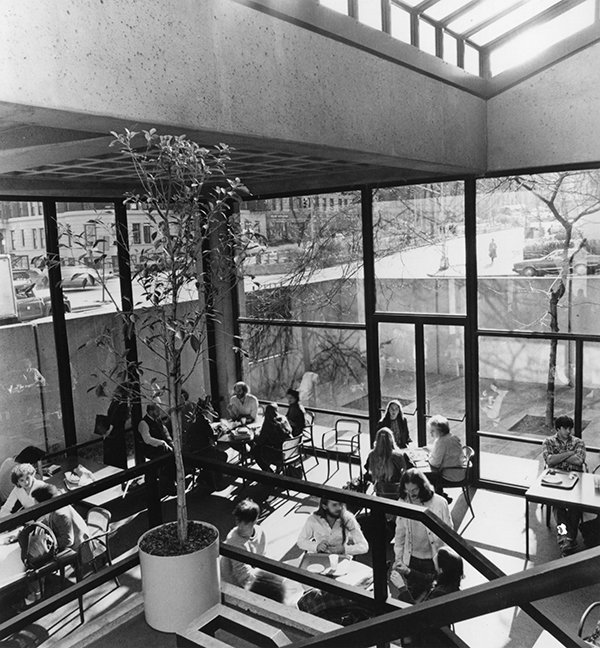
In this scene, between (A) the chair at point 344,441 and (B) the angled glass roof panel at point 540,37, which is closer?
(B) the angled glass roof panel at point 540,37

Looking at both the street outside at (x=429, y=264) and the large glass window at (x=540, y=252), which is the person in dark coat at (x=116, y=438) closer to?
the street outside at (x=429, y=264)

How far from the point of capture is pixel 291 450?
8.27 m

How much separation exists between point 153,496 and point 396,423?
502 cm

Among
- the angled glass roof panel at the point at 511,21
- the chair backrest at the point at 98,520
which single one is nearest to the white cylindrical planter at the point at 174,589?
the chair backrest at the point at 98,520

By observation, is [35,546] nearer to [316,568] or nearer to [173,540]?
[316,568]

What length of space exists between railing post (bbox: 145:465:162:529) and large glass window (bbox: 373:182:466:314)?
5.64 metres

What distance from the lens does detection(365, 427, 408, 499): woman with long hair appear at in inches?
269

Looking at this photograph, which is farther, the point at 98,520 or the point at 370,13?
the point at 98,520

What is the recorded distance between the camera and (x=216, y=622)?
128 inches

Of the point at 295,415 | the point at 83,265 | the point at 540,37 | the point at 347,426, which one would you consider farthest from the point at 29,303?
the point at 540,37

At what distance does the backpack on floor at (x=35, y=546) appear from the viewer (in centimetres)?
528

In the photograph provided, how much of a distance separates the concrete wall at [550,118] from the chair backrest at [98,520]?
18.5 feet

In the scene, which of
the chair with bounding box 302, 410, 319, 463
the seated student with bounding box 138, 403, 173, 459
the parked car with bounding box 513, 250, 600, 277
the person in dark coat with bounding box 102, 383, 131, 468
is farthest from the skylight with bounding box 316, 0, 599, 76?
the person in dark coat with bounding box 102, 383, 131, 468

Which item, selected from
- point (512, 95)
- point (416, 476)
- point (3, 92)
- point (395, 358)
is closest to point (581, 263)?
point (512, 95)
